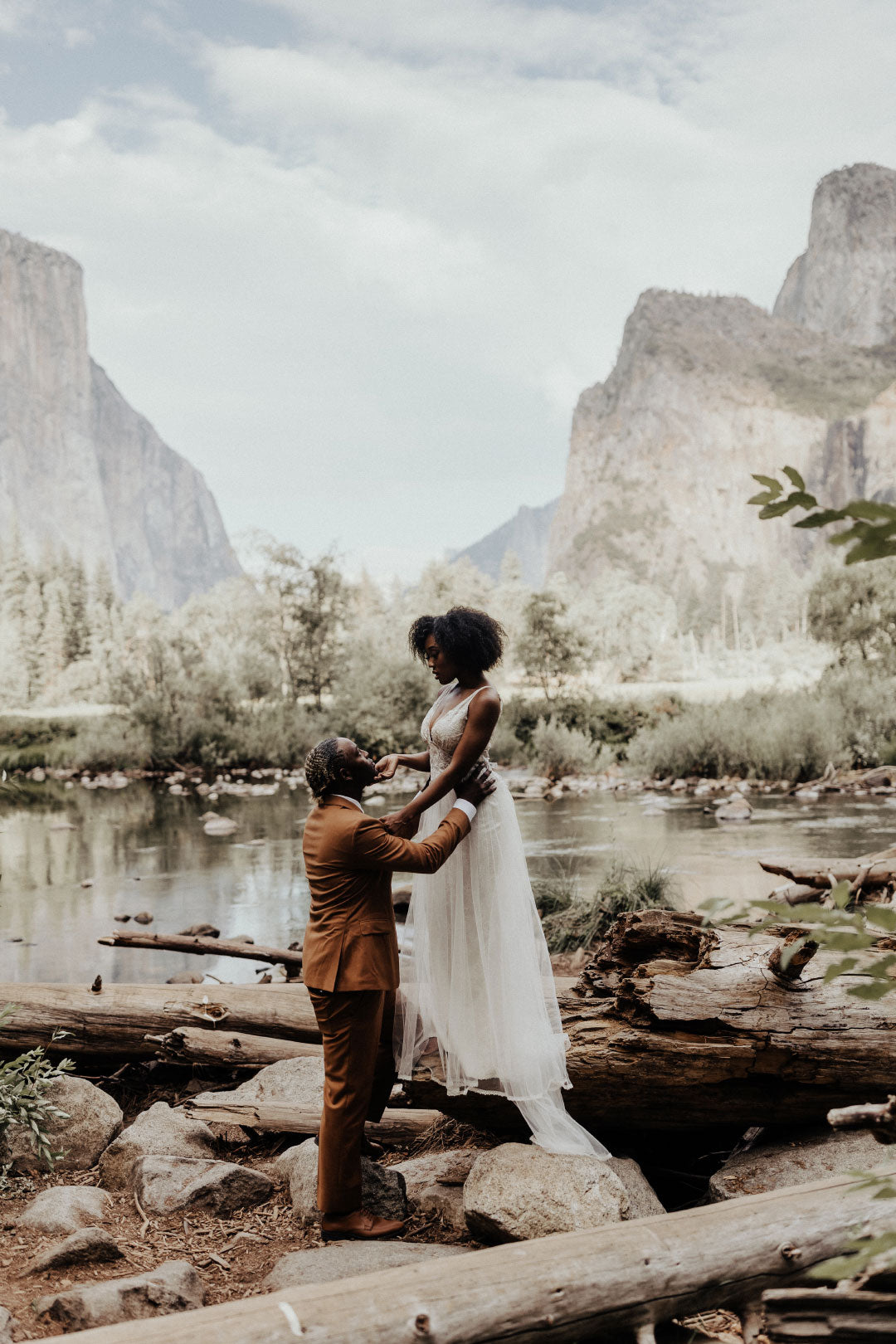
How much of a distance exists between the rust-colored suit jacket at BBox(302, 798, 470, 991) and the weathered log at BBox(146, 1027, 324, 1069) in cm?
152

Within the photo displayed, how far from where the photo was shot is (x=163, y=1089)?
5.02 meters

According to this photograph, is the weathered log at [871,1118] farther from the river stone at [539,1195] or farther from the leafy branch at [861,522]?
the river stone at [539,1195]

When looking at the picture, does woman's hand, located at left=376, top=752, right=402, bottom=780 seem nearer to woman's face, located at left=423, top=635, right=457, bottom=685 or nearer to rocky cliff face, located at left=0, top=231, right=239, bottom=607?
woman's face, located at left=423, top=635, right=457, bottom=685

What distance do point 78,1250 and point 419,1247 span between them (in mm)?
1035

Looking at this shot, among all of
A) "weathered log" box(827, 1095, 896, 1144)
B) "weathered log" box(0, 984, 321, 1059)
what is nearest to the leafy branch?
"weathered log" box(827, 1095, 896, 1144)

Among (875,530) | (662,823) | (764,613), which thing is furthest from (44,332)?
(875,530)

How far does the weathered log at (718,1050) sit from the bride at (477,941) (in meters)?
0.11

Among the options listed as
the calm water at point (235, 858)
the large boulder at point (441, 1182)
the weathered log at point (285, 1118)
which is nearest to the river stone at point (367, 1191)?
the large boulder at point (441, 1182)

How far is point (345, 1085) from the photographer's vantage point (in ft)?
11.1

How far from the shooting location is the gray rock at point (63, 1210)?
3.40m

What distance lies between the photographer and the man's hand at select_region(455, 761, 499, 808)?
3793 mm

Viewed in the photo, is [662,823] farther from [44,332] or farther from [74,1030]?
[44,332]

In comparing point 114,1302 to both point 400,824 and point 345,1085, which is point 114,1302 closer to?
point 345,1085

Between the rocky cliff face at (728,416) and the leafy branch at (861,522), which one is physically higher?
the rocky cliff face at (728,416)
